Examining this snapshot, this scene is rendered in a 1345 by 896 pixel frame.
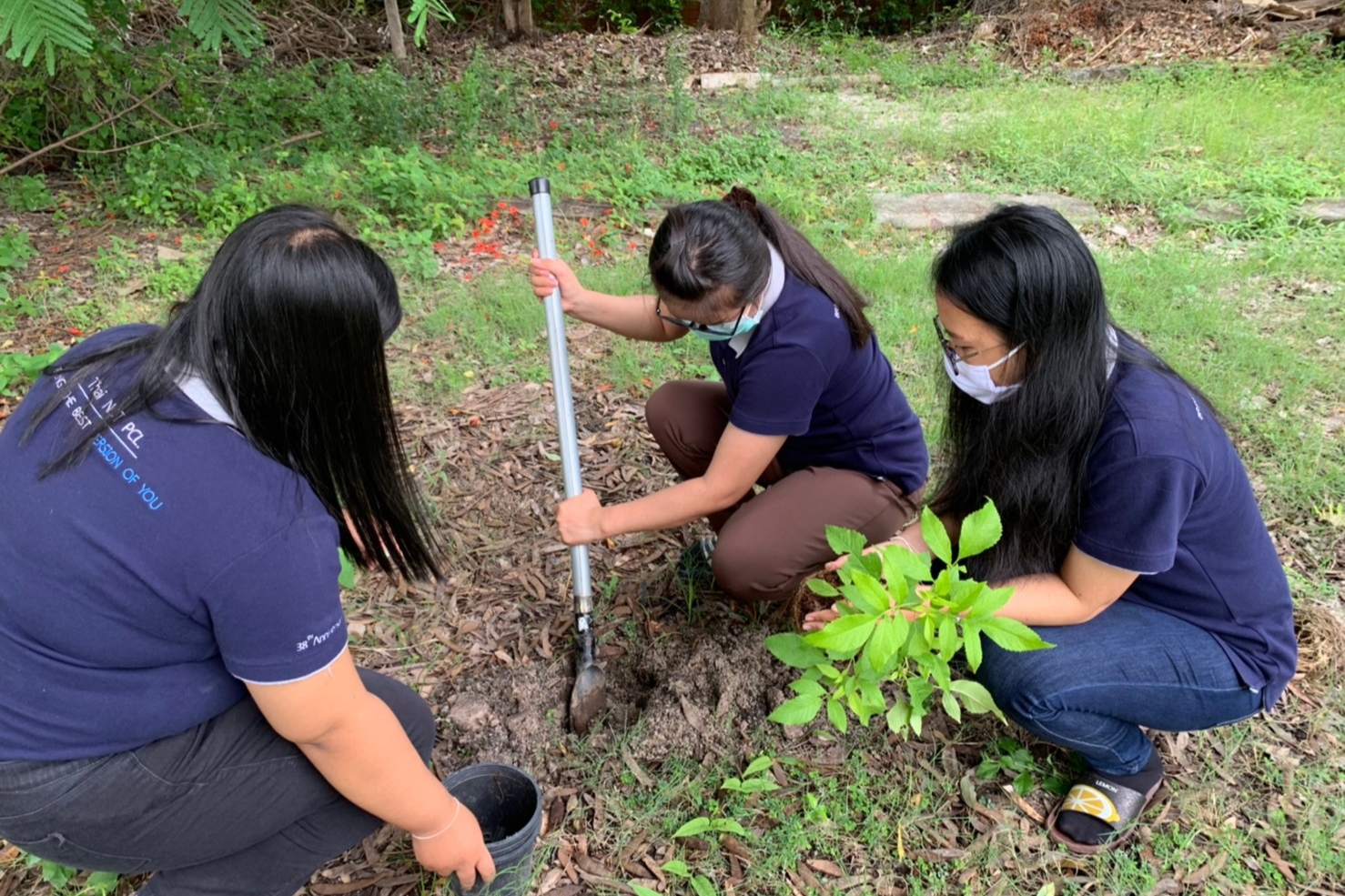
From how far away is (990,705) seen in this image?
1.74 metres

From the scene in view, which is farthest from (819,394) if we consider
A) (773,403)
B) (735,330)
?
(735,330)

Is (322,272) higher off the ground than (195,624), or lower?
higher

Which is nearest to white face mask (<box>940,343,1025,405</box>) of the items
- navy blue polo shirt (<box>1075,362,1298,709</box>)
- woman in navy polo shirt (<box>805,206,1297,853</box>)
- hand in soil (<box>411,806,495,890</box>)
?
woman in navy polo shirt (<box>805,206,1297,853</box>)

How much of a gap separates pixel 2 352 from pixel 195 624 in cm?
351

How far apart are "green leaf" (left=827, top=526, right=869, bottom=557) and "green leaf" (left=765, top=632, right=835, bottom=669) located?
0.63ft

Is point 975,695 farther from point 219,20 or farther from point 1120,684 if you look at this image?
point 219,20

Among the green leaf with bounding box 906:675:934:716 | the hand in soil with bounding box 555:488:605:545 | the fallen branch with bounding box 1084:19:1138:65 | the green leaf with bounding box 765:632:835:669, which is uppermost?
the fallen branch with bounding box 1084:19:1138:65

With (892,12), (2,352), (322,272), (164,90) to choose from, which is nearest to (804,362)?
(322,272)

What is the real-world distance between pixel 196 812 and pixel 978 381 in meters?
1.69

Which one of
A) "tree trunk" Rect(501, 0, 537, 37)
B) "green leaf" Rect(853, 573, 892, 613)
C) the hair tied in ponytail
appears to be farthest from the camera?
"tree trunk" Rect(501, 0, 537, 37)

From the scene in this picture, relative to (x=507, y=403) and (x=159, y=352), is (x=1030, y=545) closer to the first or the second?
(x=159, y=352)

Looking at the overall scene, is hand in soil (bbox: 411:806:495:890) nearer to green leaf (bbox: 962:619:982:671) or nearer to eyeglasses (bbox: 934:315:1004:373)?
green leaf (bbox: 962:619:982:671)

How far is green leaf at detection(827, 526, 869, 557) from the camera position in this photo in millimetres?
1593

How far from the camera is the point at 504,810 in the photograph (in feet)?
6.13
